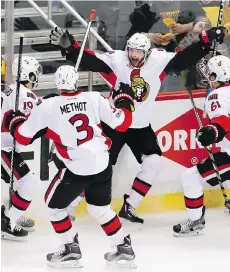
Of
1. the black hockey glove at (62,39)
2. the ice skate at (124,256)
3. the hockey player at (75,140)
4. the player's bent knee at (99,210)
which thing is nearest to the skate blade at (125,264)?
the ice skate at (124,256)

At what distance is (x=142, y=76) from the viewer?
6043 millimetres

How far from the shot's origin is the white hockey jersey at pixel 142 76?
604 centimetres

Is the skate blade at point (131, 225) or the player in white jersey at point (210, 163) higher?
the player in white jersey at point (210, 163)

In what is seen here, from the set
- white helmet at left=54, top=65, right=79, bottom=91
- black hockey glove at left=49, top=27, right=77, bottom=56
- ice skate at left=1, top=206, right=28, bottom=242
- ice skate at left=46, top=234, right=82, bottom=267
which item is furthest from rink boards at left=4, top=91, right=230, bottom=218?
white helmet at left=54, top=65, right=79, bottom=91

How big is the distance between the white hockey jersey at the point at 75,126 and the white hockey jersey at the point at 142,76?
0.73m

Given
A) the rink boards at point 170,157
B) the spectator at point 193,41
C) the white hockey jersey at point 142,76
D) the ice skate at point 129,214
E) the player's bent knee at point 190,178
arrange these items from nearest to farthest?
the player's bent knee at point 190,178 < the white hockey jersey at point 142,76 < the ice skate at point 129,214 < the rink boards at point 170,157 < the spectator at point 193,41

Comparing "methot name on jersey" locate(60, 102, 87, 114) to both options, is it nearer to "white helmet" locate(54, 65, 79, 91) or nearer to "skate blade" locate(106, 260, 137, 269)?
"white helmet" locate(54, 65, 79, 91)

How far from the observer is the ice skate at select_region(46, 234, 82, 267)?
215 inches

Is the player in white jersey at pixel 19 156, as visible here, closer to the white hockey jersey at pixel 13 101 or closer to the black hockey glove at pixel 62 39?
the white hockey jersey at pixel 13 101

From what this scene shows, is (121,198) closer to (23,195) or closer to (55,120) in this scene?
(23,195)

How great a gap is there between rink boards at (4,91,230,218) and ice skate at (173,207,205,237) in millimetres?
404

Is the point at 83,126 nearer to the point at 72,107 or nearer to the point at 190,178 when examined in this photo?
the point at 72,107

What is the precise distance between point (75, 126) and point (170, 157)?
4.20ft

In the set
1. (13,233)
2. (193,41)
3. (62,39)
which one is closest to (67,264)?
(13,233)
